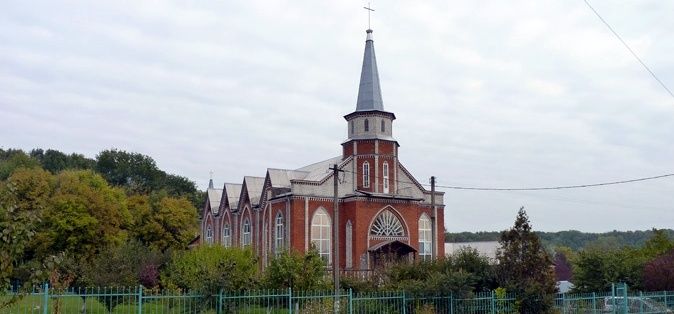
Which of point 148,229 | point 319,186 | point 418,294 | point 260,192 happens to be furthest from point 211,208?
point 418,294

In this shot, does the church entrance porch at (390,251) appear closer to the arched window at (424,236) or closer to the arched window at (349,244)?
the arched window at (349,244)

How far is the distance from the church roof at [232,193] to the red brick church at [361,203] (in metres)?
7.08

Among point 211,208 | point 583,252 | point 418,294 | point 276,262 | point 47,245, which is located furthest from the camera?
point 211,208

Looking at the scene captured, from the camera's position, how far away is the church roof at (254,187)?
48.4 meters

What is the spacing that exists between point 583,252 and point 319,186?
16200mm

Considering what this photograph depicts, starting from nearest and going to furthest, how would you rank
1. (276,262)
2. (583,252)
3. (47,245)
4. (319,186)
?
(276,262) → (583,252) → (319,186) → (47,245)

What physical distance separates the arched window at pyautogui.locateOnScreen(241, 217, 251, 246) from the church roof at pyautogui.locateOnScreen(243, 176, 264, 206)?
77.2 inches

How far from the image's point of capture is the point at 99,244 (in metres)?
49.0

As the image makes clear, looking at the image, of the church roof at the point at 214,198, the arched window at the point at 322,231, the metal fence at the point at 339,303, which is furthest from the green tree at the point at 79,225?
the metal fence at the point at 339,303

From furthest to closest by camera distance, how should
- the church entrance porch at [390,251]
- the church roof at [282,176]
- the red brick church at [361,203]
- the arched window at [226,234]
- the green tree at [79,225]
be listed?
1. the arched window at [226,234]
2. the green tree at [79,225]
3. the church roof at [282,176]
4. the red brick church at [361,203]
5. the church entrance porch at [390,251]

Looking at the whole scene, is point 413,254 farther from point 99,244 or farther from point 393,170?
point 99,244

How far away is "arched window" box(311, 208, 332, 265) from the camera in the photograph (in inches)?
1613

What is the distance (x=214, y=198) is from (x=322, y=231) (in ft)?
68.4

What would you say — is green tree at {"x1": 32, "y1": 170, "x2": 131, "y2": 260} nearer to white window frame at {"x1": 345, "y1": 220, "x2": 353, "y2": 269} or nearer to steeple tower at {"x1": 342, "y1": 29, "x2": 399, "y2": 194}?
white window frame at {"x1": 345, "y1": 220, "x2": 353, "y2": 269}
